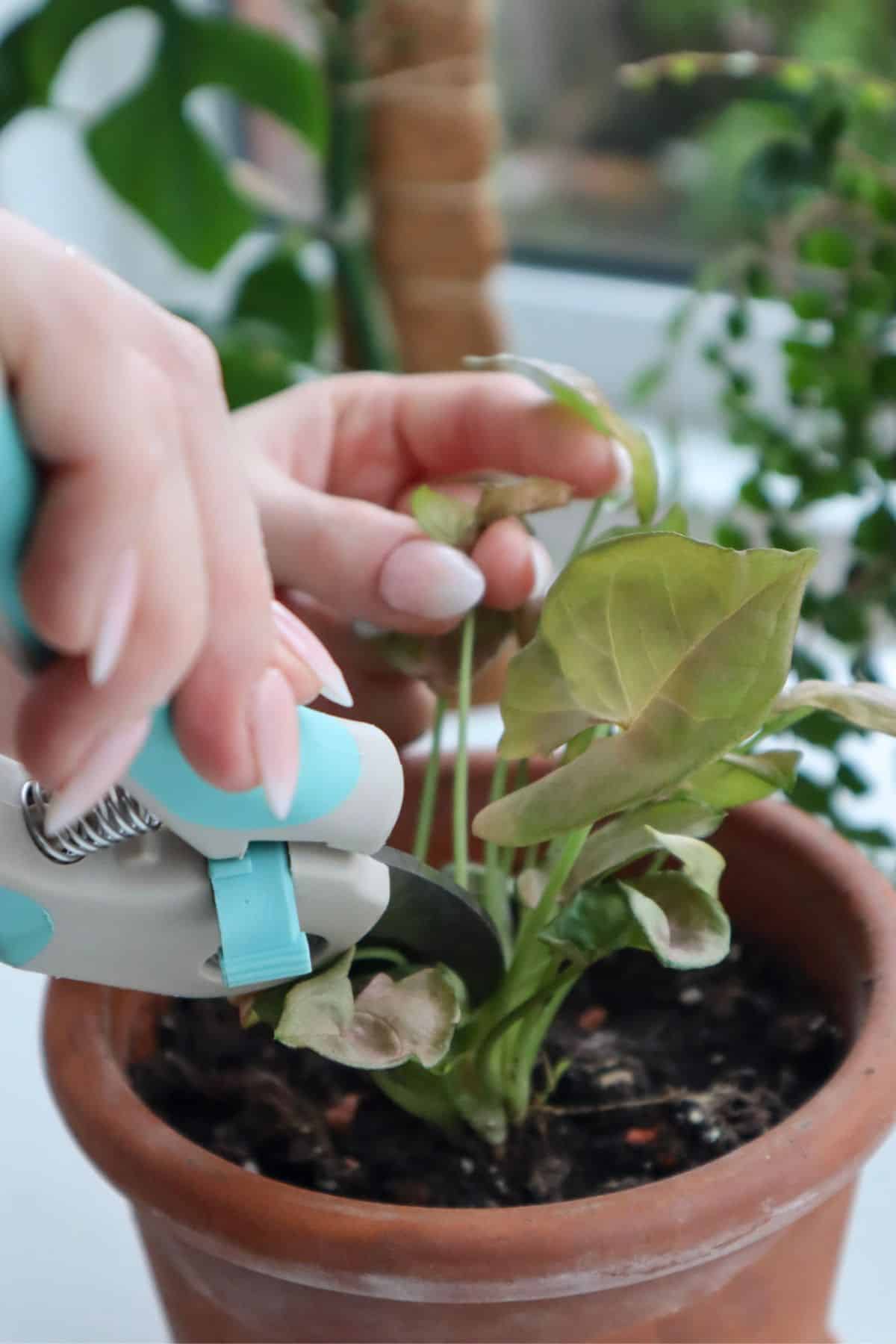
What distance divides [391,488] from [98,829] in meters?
0.31

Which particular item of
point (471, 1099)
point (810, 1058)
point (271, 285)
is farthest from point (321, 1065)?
point (271, 285)

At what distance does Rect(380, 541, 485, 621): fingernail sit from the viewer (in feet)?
1.62

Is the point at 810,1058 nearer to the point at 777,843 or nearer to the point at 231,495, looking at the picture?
the point at 777,843

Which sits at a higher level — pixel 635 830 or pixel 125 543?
pixel 125 543

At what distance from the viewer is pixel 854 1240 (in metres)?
0.58

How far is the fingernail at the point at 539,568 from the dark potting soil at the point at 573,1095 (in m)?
0.17

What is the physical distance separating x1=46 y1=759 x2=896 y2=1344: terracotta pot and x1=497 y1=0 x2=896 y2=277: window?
3.43ft

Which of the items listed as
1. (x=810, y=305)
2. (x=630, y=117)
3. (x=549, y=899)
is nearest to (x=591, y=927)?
(x=549, y=899)

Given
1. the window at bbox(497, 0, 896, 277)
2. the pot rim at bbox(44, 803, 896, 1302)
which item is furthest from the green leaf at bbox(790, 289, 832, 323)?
the window at bbox(497, 0, 896, 277)

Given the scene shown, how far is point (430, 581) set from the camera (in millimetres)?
496

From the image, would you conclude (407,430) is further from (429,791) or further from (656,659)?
(656,659)

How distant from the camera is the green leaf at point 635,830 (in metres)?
0.41

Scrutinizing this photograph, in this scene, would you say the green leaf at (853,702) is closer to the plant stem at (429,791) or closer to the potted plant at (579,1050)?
the potted plant at (579,1050)

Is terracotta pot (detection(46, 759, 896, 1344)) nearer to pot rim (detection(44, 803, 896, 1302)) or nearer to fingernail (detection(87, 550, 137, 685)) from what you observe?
pot rim (detection(44, 803, 896, 1302))
